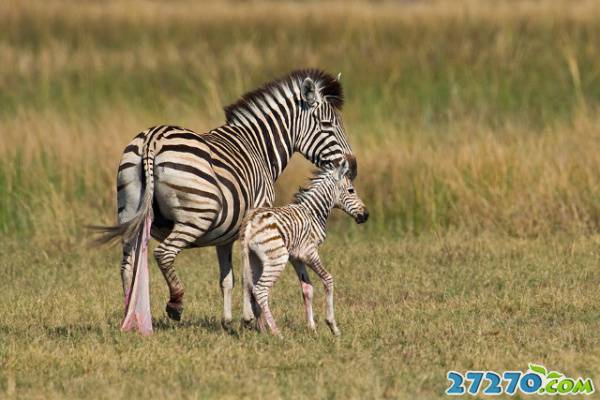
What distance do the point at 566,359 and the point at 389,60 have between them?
13.1 meters

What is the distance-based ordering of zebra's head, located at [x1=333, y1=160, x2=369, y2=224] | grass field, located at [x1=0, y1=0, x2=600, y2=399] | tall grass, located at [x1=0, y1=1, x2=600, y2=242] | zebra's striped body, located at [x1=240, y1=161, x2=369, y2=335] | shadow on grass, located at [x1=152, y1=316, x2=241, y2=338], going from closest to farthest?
grass field, located at [x1=0, y1=0, x2=600, y2=399] < zebra's striped body, located at [x1=240, y1=161, x2=369, y2=335] < shadow on grass, located at [x1=152, y1=316, x2=241, y2=338] < zebra's head, located at [x1=333, y1=160, x2=369, y2=224] < tall grass, located at [x1=0, y1=1, x2=600, y2=242]

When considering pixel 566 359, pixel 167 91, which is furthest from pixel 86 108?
pixel 566 359

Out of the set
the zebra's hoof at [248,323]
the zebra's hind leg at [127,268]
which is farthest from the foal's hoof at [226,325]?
the zebra's hind leg at [127,268]

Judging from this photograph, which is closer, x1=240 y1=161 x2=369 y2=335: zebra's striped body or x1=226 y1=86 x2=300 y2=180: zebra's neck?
x1=240 y1=161 x2=369 y2=335: zebra's striped body

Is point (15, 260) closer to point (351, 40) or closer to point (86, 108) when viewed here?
point (86, 108)

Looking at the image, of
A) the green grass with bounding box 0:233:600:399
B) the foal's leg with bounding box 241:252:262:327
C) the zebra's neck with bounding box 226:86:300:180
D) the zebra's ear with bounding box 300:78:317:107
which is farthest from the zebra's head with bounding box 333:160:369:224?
the foal's leg with bounding box 241:252:262:327

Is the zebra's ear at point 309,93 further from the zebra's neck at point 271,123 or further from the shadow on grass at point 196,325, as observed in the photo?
the shadow on grass at point 196,325

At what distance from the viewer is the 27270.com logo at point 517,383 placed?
7.00 metres

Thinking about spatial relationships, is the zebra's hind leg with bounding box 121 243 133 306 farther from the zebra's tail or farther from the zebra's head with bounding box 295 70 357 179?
the zebra's head with bounding box 295 70 357 179

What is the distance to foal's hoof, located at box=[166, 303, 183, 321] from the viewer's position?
28.7 feet

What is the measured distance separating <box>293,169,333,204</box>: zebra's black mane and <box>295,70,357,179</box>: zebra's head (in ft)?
1.21

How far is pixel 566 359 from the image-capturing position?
299 inches

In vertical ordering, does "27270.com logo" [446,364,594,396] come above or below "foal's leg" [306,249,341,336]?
below

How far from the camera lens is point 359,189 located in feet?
47.5
